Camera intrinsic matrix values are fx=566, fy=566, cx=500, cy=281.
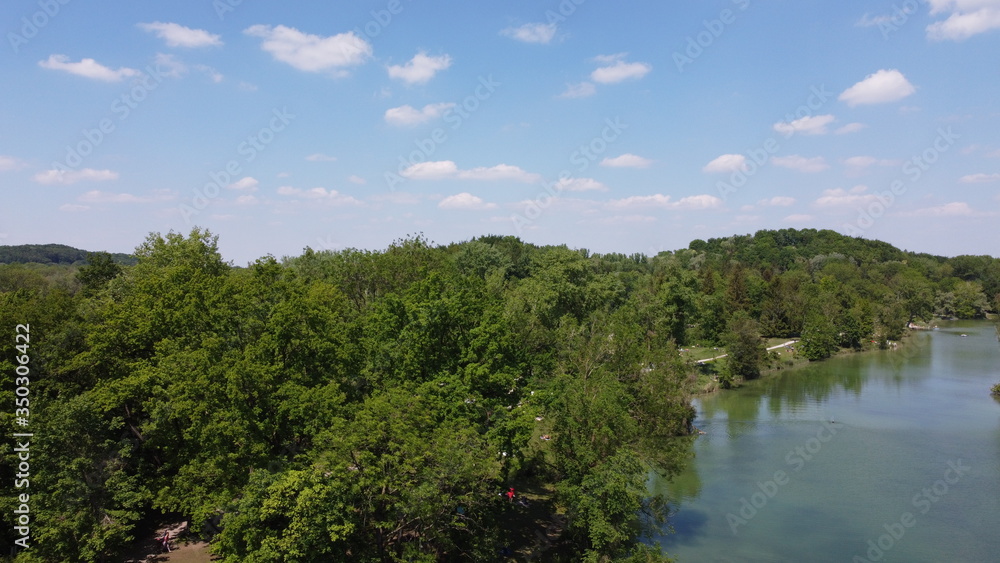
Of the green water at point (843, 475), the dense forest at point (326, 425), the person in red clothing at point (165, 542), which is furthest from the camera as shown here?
the green water at point (843, 475)

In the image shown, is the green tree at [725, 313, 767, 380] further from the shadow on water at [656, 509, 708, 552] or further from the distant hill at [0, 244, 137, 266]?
the distant hill at [0, 244, 137, 266]

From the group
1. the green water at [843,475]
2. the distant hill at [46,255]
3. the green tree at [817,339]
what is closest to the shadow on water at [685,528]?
the green water at [843,475]

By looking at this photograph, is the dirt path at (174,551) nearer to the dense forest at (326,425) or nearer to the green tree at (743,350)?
the dense forest at (326,425)

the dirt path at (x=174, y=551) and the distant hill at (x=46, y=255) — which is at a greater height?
the distant hill at (x=46, y=255)

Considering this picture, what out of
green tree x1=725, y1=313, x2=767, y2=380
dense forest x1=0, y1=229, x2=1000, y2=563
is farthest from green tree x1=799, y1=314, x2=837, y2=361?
dense forest x1=0, y1=229, x2=1000, y2=563

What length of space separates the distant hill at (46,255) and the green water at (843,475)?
15721 centimetres

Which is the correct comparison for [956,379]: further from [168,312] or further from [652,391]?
[168,312]

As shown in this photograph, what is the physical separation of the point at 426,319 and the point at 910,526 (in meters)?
24.7
